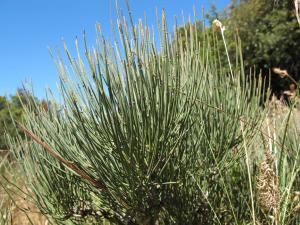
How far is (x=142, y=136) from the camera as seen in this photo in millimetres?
1152

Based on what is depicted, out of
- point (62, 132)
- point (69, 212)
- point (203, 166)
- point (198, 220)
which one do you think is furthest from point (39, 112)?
point (198, 220)

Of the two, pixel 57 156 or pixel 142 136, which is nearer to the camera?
pixel 57 156

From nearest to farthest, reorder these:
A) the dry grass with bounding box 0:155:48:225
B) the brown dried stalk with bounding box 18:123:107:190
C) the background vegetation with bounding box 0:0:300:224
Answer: the brown dried stalk with bounding box 18:123:107:190, the background vegetation with bounding box 0:0:300:224, the dry grass with bounding box 0:155:48:225

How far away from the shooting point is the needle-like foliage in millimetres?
1162

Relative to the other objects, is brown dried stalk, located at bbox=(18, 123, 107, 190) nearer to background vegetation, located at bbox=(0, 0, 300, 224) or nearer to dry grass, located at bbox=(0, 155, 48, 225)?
background vegetation, located at bbox=(0, 0, 300, 224)

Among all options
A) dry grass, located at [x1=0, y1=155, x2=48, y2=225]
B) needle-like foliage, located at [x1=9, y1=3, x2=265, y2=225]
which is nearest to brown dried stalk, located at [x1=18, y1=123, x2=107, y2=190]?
needle-like foliage, located at [x1=9, y1=3, x2=265, y2=225]

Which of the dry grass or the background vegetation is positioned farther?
the dry grass

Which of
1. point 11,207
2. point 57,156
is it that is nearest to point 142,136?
point 57,156

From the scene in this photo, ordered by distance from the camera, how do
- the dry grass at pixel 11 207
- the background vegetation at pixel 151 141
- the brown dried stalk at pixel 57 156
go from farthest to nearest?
the dry grass at pixel 11 207 → the background vegetation at pixel 151 141 → the brown dried stalk at pixel 57 156

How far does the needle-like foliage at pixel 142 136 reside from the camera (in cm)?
116

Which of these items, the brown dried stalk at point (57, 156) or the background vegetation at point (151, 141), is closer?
the brown dried stalk at point (57, 156)

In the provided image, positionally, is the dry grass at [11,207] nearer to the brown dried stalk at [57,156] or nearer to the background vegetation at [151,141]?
the background vegetation at [151,141]

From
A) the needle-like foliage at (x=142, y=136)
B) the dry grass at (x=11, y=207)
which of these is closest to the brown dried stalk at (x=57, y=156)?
the needle-like foliage at (x=142, y=136)

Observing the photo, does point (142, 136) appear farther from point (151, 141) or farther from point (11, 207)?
point (11, 207)
